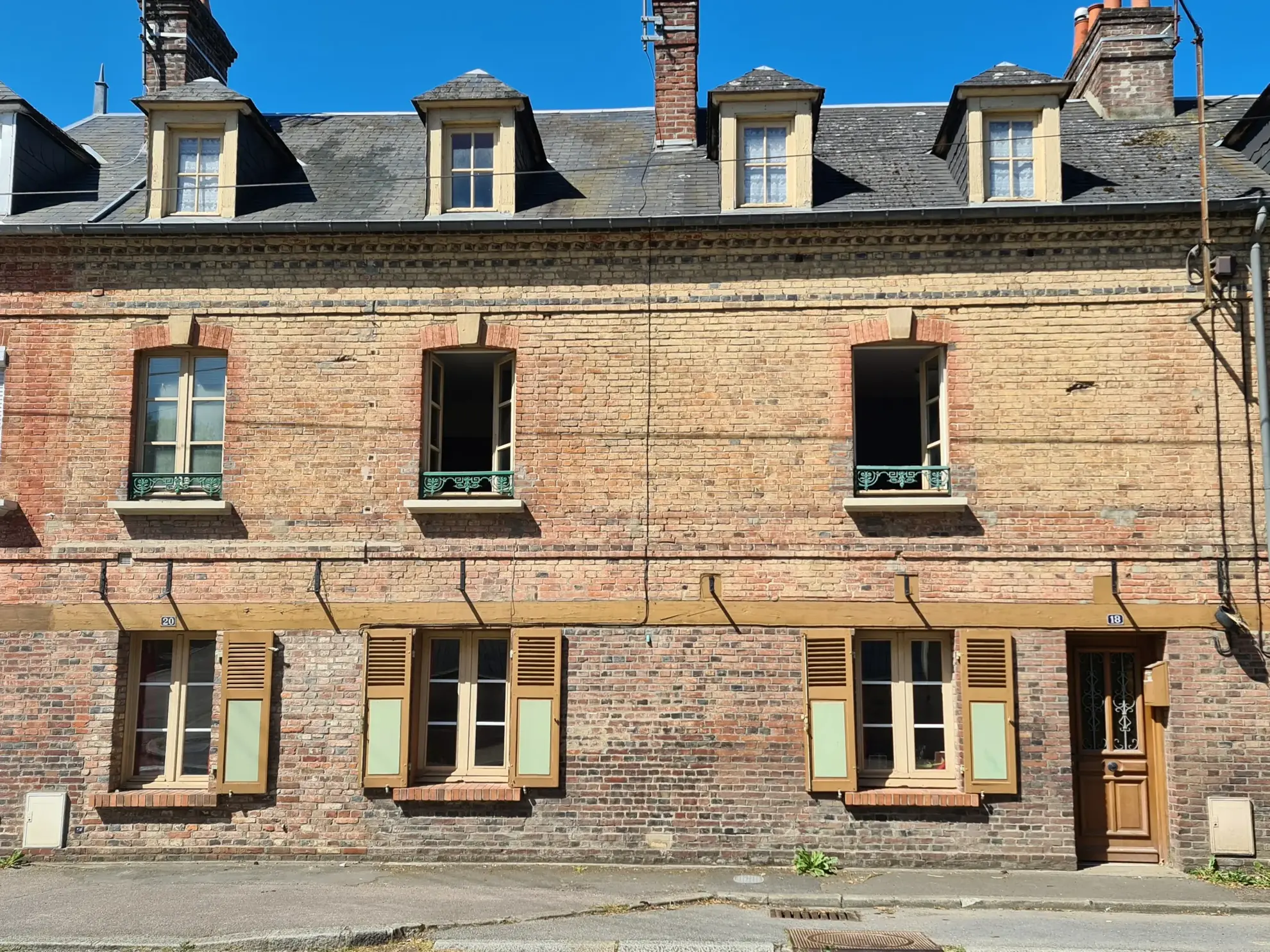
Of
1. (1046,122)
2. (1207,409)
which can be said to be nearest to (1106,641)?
(1207,409)

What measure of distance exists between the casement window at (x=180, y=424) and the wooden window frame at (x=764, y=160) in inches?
227

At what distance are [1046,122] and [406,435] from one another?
24.1 feet

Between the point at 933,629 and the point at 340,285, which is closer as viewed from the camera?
the point at 933,629

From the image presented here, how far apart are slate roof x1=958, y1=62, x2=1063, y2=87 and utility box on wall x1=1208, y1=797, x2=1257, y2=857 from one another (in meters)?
7.31

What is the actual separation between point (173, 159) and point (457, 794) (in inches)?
292

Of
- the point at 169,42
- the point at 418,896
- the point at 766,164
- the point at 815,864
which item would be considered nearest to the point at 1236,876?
the point at 815,864

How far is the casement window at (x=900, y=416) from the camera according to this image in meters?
11.0

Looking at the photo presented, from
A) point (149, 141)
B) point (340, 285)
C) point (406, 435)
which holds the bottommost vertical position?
point (406, 435)

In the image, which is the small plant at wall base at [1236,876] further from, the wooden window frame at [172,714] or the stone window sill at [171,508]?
the stone window sill at [171,508]

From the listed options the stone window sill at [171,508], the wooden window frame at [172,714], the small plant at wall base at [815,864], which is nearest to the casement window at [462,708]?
the wooden window frame at [172,714]

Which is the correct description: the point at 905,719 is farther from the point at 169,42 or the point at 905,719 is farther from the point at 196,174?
the point at 169,42

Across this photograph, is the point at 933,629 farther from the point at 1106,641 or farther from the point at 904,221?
the point at 904,221

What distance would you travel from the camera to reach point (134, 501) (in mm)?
11023

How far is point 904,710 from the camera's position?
1084 cm
